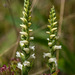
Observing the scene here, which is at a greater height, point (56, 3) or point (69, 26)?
point (56, 3)

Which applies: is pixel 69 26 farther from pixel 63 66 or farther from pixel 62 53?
pixel 63 66

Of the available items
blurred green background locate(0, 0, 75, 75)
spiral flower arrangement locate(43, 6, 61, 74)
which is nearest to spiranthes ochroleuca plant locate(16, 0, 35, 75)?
spiral flower arrangement locate(43, 6, 61, 74)

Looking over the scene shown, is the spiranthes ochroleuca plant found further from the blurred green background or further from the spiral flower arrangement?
the blurred green background

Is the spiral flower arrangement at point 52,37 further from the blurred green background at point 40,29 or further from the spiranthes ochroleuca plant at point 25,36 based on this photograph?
the blurred green background at point 40,29

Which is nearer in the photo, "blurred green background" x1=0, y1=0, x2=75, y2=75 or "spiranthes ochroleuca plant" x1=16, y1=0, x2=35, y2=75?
"spiranthes ochroleuca plant" x1=16, y1=0, x2=35, y2=75

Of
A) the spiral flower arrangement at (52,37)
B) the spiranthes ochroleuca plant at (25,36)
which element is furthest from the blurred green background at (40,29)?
Answer: the spiranthes ochroleuca plant at (25,36)

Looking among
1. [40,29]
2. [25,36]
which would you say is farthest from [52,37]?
[40,29]

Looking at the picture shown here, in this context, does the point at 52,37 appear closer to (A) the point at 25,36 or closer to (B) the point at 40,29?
(A) the point at 25,36

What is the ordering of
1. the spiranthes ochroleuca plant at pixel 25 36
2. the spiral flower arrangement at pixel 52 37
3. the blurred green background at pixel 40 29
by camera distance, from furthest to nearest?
the blurred green background at pixel 40 29, the spiral flower arrangement at pixel 52 37, the spiranthes ochroleuca plant at pixel 25 36

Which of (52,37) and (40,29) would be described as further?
(40,29)

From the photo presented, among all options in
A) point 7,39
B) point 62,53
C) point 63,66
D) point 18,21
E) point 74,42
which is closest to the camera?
point 63,66

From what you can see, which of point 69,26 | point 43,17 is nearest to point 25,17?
point 43,17
